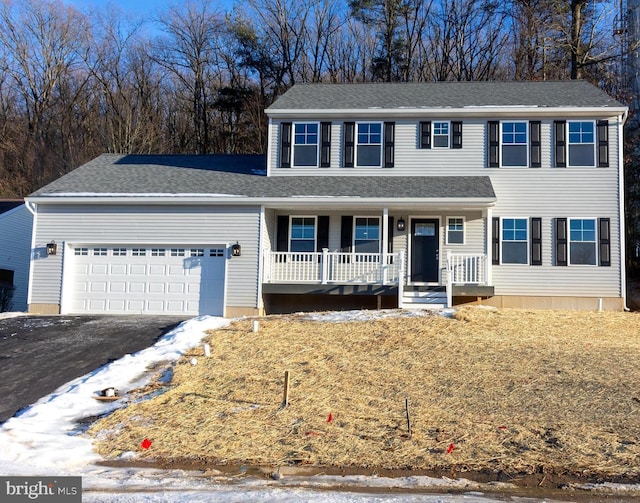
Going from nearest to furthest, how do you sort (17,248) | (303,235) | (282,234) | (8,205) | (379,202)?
(379,202) < (303,235) < (282,234) < (17,248) < (8,205)

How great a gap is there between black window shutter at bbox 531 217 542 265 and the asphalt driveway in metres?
9.06

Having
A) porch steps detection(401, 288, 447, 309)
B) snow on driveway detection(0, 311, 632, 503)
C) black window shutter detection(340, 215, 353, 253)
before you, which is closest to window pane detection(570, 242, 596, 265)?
porch steps detection(401, 288, 447, 309)

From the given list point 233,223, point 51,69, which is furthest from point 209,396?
point 51,69

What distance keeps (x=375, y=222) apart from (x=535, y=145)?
467cm

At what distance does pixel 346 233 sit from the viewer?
51.1 ft

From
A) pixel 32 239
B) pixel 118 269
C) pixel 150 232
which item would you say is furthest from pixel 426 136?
pixel 32 239

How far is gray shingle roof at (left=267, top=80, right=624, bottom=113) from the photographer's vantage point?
15828 millimetres

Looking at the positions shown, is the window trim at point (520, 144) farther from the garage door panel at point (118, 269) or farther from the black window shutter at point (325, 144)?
the garage door panel at point (118, 269)

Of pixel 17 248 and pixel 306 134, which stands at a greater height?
pixel 306 134

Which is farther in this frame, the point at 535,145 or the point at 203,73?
the point at 203,73

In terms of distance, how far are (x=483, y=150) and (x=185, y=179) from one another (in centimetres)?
817

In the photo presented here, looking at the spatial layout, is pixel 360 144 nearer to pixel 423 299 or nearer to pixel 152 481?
pixel 423 299

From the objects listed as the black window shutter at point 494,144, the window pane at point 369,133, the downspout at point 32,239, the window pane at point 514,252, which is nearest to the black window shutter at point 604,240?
the window pane at point 514,252

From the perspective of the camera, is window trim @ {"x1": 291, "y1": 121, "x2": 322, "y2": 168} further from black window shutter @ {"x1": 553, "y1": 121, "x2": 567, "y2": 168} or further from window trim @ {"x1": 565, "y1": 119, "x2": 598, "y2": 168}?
window trim @ {"x1": 565, "y1": 119, "x2": 598, "y2": 168}
